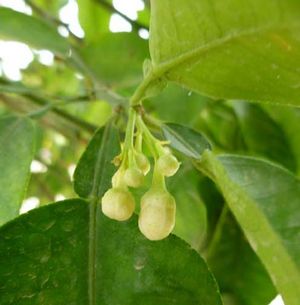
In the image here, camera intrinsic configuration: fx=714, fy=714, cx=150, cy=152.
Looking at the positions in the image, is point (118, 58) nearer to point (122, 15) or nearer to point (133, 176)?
point (122, 15)

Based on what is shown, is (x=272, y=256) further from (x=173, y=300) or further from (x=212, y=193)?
(x=212, y=193)

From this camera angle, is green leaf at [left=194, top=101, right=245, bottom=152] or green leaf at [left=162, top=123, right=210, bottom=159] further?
green leaf at [left=194, top=101, right=245, bottom=152]

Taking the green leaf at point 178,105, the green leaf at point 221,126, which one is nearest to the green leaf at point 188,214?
the green leaf at point 178,105

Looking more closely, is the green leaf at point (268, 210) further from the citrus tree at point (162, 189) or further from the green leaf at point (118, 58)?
the green leaf at point (118, 58)

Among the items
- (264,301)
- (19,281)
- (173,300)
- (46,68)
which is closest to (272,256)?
(173,300)

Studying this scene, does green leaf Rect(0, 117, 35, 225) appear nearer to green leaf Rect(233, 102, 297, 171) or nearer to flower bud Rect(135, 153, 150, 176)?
flower bud Rect(135, 153, 150, 176)

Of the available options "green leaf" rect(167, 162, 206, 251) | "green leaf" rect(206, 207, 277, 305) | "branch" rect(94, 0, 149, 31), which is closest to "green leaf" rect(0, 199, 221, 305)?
"green leaf" rect(167, 162, 206, 251)
